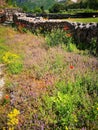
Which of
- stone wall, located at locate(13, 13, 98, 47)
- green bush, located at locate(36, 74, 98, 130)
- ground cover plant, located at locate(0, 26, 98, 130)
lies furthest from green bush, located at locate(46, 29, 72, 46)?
green bush, located at locate(36, 74, 98, 130)

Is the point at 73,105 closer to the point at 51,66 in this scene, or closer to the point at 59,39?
the point at 51,66

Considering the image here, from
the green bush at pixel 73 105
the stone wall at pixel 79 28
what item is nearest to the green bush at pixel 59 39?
the stone wall at pixel 79 28

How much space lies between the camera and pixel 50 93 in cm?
677

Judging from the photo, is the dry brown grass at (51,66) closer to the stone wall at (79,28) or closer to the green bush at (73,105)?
A: the green bush at (73,105)

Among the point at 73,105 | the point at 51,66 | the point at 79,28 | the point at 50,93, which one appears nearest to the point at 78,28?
the point at 79,28

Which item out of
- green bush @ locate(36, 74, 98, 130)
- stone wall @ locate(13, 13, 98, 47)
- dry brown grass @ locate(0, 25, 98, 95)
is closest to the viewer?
green bush @ locate(36, 74, 98, 130)

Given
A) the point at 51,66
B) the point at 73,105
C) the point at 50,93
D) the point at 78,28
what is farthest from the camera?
the point at 78,28

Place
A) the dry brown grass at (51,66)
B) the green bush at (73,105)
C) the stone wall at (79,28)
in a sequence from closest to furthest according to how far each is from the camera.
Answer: the green bush at (73,105) → the dry brown grass at (51,66) → the stone wall at (79,28)

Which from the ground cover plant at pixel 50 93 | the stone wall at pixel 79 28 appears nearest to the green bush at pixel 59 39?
the stone wall at pixel 79 28

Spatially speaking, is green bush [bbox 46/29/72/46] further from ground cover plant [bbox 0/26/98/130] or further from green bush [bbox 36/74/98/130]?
green bush [bbox 36/74/98/130]

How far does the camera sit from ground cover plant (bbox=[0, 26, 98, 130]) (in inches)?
224

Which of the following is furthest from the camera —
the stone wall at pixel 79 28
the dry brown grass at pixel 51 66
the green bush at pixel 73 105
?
the stone wall at pixel 79 28

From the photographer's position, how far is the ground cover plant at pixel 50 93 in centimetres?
569

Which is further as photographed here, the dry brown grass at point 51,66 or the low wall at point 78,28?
the low wall at point 78,28
